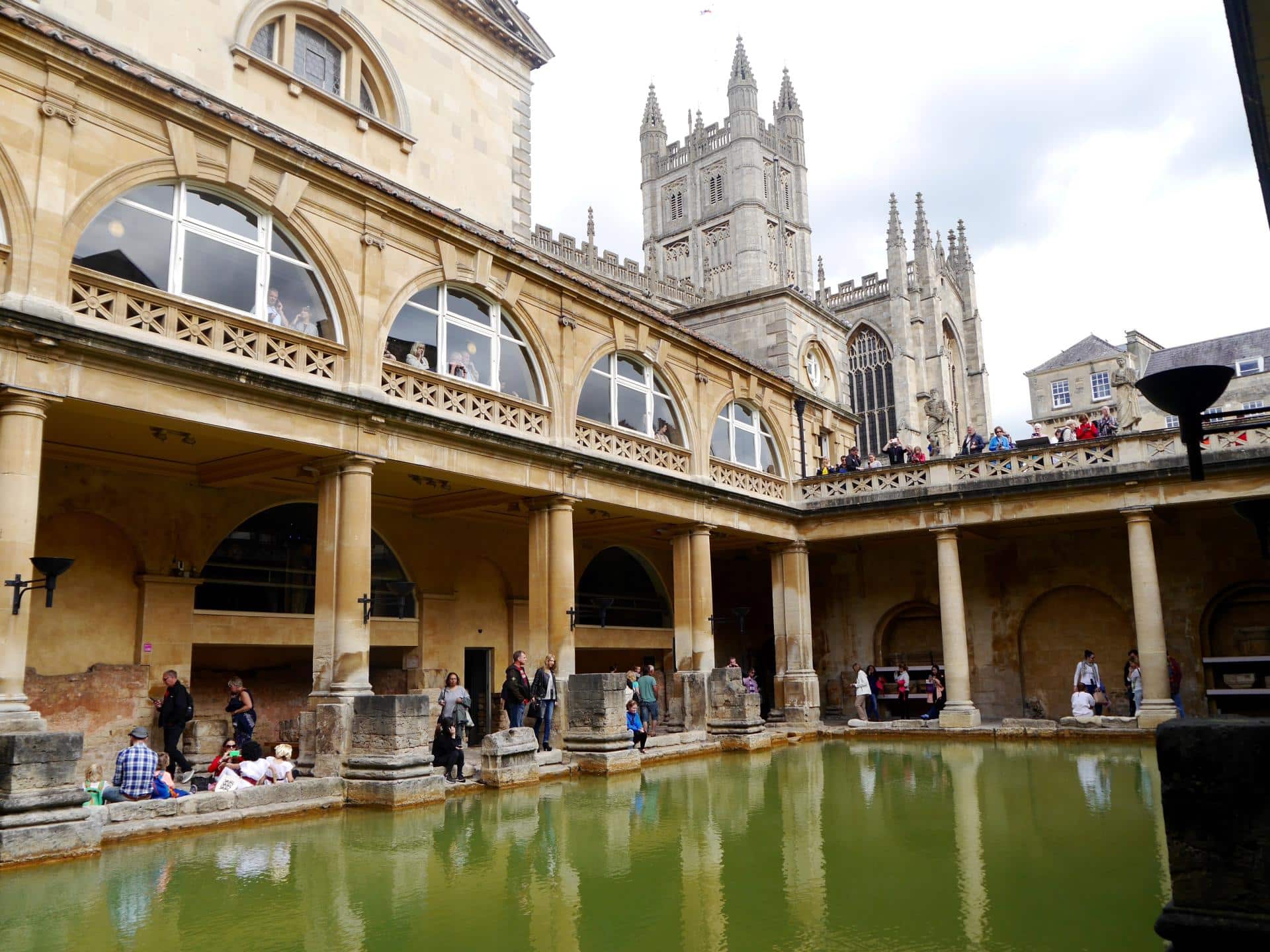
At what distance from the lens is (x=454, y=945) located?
6164 mm

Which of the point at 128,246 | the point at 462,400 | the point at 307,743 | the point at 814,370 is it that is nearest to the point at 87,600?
the point at 307,743

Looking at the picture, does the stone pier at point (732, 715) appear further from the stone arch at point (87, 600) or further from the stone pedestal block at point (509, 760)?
the stone arch at point (87, 600)

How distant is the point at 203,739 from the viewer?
1566 cm

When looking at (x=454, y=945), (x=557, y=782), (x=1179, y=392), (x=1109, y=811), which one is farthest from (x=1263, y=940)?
(x=557, y=782)

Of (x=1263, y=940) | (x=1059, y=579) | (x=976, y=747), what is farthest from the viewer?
(x=1059, y=579)

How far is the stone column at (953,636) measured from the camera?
2283 centimetres

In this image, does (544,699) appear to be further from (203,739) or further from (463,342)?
(463,342)

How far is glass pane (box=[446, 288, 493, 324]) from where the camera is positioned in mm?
17156

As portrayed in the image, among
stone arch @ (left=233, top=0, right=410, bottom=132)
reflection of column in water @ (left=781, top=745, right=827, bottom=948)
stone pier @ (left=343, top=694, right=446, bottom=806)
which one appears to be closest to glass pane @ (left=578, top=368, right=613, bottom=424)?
stone arch @ (left=233, top=0, right=410, bottom=132)

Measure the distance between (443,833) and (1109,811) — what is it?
709 cm

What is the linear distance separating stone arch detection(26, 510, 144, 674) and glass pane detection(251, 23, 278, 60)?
346 inches

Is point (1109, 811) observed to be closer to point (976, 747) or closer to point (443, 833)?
point (443, 833)

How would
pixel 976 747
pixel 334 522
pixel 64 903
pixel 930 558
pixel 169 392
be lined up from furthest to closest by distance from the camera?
pixel 930 558, pixel 976 747, pixel 334 522, pixel 169 392, pixel 64 903

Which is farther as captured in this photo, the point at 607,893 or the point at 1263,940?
the point at 607,893
